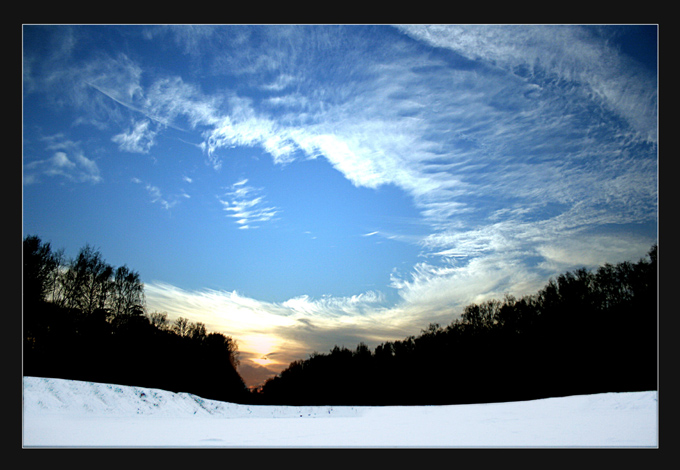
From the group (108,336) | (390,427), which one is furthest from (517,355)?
(108,336)

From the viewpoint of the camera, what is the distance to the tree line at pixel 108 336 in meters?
9.12

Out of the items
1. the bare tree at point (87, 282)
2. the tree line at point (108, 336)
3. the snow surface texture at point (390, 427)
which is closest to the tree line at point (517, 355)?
the snow surface texture at point (390, 427)

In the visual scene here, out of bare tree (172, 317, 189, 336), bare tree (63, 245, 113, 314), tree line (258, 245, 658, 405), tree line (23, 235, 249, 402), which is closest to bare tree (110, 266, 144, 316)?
tree line (23, 235, 249, 402)

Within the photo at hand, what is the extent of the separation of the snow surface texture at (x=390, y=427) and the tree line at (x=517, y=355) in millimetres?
893

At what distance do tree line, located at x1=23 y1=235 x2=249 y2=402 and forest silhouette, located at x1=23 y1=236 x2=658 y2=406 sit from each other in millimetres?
42

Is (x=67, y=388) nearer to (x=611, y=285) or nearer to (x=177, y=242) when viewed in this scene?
(x=177, y=242)

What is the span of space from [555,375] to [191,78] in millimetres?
10885

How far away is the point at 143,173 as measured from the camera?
773 cm

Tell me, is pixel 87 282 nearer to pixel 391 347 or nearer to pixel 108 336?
pixel 108 336

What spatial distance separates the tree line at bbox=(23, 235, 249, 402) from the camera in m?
9.12

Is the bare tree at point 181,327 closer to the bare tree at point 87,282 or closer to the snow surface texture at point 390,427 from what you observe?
the bare tree at point 87,282

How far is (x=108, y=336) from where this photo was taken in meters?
12.5
